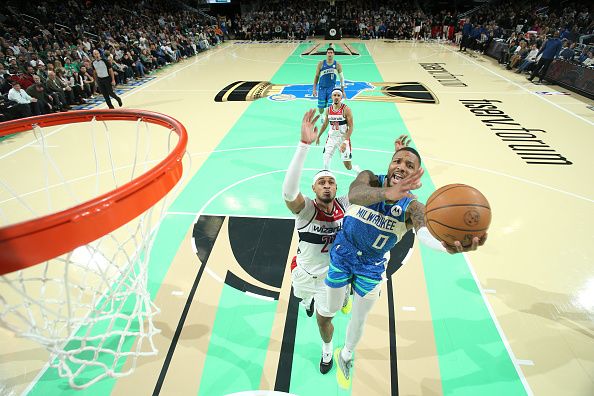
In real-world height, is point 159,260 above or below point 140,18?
below

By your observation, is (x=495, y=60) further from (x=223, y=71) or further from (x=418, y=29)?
(x=223, y=71)

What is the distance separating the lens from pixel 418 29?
80.5 ft

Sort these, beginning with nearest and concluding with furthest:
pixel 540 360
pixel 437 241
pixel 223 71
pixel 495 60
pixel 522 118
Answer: pixel 437 241 < pixel 540 360 < pixel 522 118 < pixel 223 71 < pixel 495 60

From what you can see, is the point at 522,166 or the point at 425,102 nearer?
the point at 522,166

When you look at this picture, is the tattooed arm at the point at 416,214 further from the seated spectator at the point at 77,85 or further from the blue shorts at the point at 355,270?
the seated spectator at the point at 77,85

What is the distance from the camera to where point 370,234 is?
→ 2717 millimetres

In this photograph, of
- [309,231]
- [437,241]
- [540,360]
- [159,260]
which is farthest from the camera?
[159,260]

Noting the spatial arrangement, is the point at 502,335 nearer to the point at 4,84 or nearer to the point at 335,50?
the point at 4,84

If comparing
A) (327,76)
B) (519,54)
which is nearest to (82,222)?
(327,76)

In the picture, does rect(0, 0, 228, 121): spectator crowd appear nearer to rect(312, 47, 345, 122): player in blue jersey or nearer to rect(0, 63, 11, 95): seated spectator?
rect(0, 63, 11, 95): seated spectator

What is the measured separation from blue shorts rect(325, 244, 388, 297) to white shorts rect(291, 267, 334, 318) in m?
0.27

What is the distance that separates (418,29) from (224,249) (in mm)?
25152

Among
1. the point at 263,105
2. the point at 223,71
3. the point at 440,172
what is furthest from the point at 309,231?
the point at 223,71

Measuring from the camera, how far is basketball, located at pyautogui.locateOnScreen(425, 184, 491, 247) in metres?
2.27
